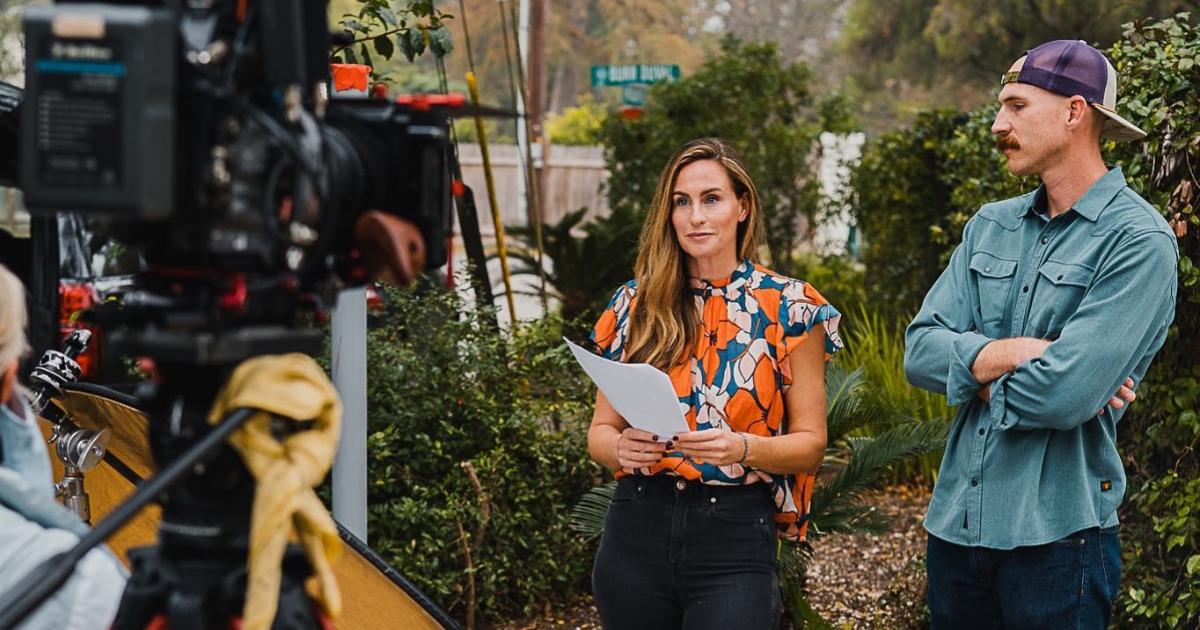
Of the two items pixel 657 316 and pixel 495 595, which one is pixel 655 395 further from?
pixel 495 595

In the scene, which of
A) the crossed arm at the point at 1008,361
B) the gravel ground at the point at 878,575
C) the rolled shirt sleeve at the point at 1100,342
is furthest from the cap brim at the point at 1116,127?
the gravel ground at the point at 878,575

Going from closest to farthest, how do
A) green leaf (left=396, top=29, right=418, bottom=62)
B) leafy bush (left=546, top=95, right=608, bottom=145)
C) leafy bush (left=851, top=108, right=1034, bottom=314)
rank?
green leaf (left=396, top=29, right=418, bottom=62) → leafy bush (left=851, top=108, right=1034, bottom=314) → leafy bush (left=546, top=95, right=608, bottom=145)

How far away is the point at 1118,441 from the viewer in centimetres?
446

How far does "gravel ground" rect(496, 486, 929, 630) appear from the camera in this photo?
5.15m

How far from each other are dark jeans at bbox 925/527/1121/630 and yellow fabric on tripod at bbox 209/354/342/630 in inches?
69.8

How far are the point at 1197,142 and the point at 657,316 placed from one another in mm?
1845

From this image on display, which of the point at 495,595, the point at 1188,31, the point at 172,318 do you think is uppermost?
the point at 1188,31

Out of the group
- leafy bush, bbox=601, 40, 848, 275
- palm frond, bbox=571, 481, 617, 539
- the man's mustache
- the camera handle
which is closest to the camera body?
the camera handle

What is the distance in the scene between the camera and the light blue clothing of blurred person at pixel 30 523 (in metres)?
1.88

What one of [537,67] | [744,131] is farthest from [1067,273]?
[537,67]

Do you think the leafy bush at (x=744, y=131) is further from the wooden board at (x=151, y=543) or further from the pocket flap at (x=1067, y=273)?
the pocket flap at (x=1067, y=273)

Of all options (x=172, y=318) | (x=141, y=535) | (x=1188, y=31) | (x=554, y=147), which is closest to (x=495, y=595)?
(x=141, y=535)

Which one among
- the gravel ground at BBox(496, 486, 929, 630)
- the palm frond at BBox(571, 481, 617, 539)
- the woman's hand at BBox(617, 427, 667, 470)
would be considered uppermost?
the woman's hand at BBox(617, 427, 667, 470)

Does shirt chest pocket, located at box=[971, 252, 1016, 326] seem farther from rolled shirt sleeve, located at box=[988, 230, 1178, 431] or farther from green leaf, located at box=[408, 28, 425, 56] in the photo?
green leaf, located at box=[408, 28, 425, 56]
